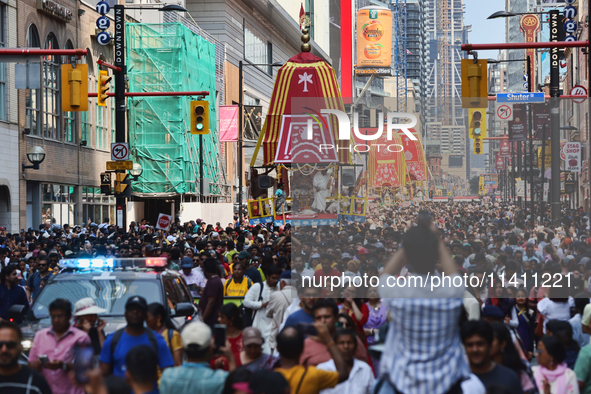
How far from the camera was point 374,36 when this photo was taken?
111m

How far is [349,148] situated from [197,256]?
6.47 metres

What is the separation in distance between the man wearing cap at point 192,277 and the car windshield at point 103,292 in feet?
11.6

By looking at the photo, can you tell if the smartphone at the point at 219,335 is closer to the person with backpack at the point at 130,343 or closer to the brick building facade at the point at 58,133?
the person with backpack at the point at 130,343

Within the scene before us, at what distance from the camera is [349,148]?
19.6m

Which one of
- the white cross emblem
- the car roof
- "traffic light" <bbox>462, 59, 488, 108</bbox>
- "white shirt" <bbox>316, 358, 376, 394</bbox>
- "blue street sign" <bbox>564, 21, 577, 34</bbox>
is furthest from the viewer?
the white cross emblem

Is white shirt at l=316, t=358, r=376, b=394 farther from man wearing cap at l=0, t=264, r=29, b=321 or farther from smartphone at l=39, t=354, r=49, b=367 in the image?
man wearing cap at l=0, t=264, r=29, b=321

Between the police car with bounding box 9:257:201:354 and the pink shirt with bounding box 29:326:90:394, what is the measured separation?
1.64 metres

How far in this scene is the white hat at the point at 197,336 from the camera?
18.1 ft

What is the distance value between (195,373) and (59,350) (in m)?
1.68

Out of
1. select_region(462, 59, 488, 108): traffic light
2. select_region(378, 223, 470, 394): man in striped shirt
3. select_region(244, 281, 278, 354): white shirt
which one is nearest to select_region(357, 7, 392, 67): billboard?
select_region(462, 59, 488, 108): traffic light

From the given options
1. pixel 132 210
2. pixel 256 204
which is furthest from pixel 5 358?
pixel 132 210

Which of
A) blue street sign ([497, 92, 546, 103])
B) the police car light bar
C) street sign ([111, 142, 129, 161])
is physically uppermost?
blue street sign ([497, 92, 546, 103])

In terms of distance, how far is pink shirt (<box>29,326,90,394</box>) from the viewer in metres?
6.44

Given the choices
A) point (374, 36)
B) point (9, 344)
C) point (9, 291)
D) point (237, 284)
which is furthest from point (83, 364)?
point (374, 36)
